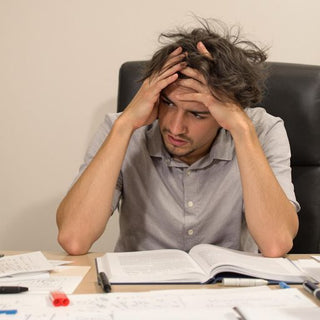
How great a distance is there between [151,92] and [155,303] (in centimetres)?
70

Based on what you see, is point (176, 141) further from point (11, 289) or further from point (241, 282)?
point (11, 289)

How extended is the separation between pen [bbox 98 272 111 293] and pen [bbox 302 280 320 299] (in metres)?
0.36

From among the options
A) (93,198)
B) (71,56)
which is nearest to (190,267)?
(93,198)

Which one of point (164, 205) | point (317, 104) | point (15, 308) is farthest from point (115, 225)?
point (15, 308)

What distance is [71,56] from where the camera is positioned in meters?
1.86

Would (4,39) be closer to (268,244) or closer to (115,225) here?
(115,225)

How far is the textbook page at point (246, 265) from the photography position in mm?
954

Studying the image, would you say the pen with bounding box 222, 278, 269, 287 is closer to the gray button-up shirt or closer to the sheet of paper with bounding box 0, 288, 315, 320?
the sheet of paper with bounding box 0, 288, 315, 320

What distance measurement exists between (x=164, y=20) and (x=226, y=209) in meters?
0.83

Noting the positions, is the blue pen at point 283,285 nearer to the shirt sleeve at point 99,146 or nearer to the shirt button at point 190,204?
the shirt button at point 190,204

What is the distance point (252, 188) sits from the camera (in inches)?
49.4

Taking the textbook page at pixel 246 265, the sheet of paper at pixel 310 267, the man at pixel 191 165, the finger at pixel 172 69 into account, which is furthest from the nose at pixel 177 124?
the sheet of paper at pixel 310 267

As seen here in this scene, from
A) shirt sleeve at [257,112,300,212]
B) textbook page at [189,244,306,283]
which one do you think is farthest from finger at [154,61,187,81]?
textbook page at [189,244,306,283]

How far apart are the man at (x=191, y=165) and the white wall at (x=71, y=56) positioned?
0.40 meters
